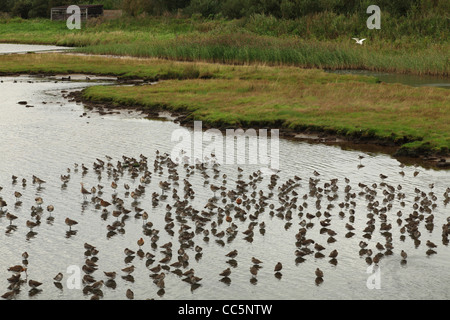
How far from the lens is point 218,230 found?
21750mm

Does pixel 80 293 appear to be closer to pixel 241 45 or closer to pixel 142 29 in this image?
Answer: pixel 241 45

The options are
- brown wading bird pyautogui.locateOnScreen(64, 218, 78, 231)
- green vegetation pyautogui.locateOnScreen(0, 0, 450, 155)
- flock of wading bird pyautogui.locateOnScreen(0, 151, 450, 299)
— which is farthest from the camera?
green vegetation pyautogui.locateOnScreen(0, 0, 450, 155)

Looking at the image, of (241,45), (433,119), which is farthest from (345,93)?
(241,45)

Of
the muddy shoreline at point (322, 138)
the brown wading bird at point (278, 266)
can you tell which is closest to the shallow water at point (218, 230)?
the brown wading bird at point (278, 266)

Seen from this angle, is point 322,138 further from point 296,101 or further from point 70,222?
point 70,222

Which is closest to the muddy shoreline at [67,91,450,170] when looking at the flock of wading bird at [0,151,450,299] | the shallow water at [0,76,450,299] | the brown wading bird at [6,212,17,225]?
the shallow water at [0,76,450,299]

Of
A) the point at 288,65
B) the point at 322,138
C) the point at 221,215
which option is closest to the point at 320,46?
the point at 288,65

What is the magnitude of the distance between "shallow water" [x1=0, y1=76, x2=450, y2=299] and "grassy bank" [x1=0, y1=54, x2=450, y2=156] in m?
3.28

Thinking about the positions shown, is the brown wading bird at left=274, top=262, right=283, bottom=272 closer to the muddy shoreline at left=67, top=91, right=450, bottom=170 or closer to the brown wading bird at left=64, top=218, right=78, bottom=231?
the brown wading bird at left=64, top=218, right=78, bottom=231

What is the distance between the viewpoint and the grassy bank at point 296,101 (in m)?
36.9

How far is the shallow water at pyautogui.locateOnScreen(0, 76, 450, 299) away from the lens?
57.9 ft

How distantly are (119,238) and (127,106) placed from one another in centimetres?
2916

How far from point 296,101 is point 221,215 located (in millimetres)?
24507

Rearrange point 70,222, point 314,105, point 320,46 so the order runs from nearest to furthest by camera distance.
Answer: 1. point 70,222
2. point 314,105
3. point 320,46
